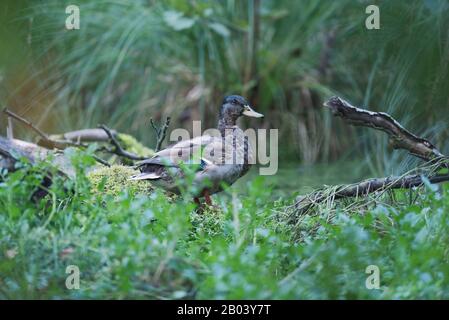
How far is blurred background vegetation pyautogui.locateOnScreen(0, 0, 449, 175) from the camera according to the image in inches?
278

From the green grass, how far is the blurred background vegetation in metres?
3.39

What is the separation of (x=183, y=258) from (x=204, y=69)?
4959 mm

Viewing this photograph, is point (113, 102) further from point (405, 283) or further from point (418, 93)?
point (405, 283)

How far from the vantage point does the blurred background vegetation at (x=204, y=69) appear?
23.2 feet

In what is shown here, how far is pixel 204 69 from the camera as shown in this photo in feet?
24.9

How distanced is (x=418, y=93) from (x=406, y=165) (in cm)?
67

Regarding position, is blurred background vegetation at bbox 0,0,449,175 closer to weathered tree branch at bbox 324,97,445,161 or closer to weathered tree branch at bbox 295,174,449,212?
weathered tree branch at bbox 324,97,445,161

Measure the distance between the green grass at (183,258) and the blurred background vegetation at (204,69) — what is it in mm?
3393

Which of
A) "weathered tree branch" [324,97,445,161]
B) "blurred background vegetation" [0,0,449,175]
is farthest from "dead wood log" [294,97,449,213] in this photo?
"blurred background vegetation" [0,0,449,175]

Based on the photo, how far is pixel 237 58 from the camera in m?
7.80

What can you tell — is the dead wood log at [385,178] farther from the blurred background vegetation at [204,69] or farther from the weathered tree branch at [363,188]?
the blurred background vegetation at [204,69]

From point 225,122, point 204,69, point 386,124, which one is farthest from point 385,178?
point 204,69

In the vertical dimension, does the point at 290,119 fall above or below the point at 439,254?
above
